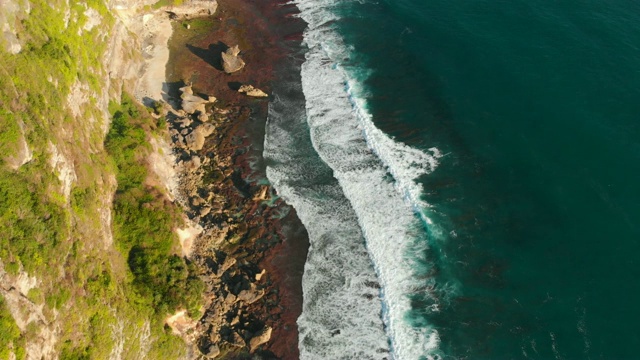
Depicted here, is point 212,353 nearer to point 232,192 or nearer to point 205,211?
point 205,211

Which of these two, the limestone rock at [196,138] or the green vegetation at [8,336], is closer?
the green vegetation at [8,336]

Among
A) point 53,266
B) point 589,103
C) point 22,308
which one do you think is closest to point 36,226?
point 53,266

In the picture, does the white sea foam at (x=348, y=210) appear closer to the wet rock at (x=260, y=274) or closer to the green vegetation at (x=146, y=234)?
the wet rock at (x=260, y=274)

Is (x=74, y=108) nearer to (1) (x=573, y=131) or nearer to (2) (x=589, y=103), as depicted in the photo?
(1) (x=573, y=131)

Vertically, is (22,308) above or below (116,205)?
above

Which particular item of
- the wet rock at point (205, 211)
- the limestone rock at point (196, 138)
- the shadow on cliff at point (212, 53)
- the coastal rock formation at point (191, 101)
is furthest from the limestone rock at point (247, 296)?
the shadow on cliff at point (212, 53)

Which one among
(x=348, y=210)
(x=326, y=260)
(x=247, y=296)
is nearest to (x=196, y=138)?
Result: (x=348, y=210)
